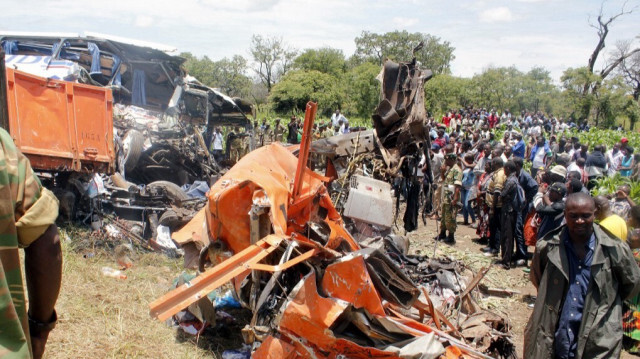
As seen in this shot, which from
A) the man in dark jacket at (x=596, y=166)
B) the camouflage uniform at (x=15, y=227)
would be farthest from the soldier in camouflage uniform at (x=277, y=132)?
the camouflage uniform at (x=15, y=227)

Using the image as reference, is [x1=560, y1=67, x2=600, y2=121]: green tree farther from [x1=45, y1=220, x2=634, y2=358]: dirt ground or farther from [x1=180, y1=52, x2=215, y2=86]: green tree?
[x1=180, y1=52, x2=215, y2=86]: green tree

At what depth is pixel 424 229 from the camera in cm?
1017

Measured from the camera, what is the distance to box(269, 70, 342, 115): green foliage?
36.2 meters

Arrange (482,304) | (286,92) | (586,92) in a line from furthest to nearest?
(286,92)
(586,92)
(482,304)

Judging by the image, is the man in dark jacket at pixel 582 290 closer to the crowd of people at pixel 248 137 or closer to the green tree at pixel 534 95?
the crowd of people at pixel 248 137

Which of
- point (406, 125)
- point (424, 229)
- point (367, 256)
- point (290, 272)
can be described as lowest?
point (424, 229)

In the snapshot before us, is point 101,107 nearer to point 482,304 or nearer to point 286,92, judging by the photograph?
point 482,304

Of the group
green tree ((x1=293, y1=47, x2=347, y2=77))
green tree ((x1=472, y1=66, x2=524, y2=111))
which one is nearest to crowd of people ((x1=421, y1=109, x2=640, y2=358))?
green tree ((x1=472, y1=66, x2=524, y2=111))

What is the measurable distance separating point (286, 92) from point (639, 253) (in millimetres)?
33856

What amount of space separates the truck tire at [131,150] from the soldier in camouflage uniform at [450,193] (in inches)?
250

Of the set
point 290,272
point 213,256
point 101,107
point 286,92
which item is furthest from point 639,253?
point 286,92

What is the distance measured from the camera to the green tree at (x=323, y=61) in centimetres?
4838

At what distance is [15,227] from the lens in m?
1.47

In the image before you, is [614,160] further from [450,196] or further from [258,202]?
[258,202]
